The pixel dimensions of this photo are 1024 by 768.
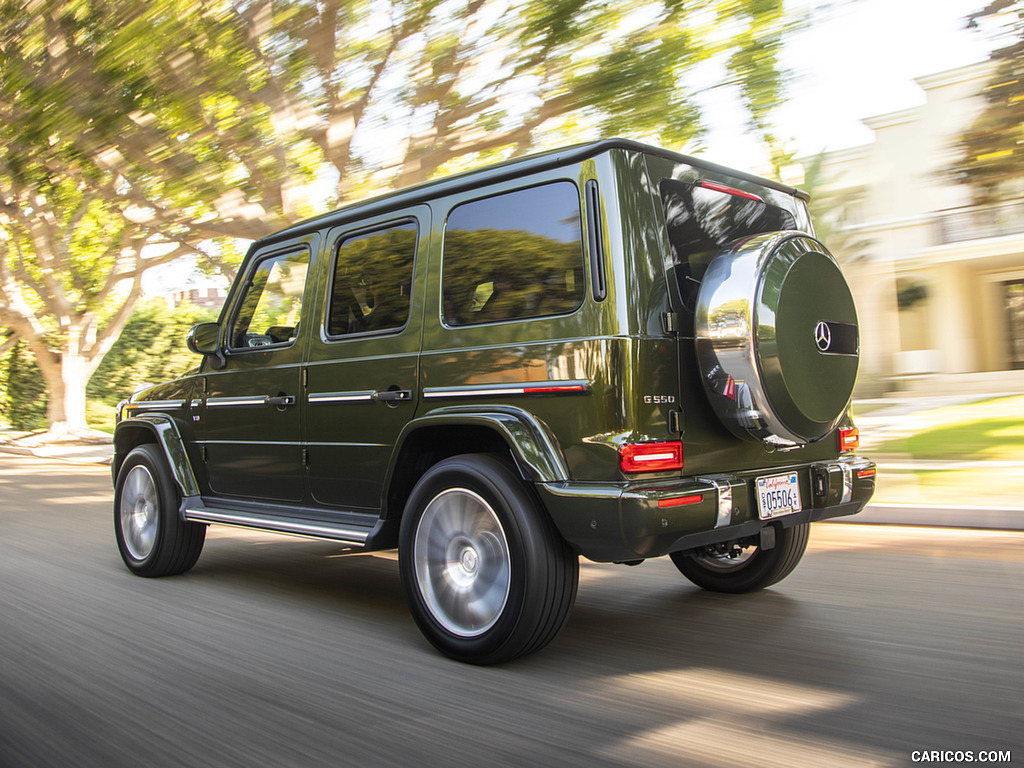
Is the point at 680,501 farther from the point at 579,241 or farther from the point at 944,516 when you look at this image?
the point at 944,516

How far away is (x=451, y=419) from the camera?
3.75 meters

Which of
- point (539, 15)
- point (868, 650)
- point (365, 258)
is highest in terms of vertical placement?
point (539, 15)

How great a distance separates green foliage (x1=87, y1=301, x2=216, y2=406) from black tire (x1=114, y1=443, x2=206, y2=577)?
19.0 metres

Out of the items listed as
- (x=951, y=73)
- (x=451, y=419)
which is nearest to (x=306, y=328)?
(x=451, y=419)

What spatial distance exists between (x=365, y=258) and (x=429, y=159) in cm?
622

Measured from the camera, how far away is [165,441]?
5.50 m

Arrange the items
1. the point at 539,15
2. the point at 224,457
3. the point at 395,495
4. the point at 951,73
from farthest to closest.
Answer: the point at 951,73
the point at 539,15
the point at 224,457
the point at 395,495

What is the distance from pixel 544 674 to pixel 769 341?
62.1 inches

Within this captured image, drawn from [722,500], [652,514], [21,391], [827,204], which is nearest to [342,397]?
[652,514]

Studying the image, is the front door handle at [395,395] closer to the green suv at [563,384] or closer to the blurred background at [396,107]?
the green suv at [563,384]

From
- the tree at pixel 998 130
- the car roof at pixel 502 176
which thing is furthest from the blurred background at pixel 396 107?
the car roof at pixel 502 176

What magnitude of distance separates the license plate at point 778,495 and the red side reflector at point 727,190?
1.30 metres

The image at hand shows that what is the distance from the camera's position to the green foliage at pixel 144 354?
949 inches

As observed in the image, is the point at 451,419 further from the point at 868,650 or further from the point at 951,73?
the point at 951,73
